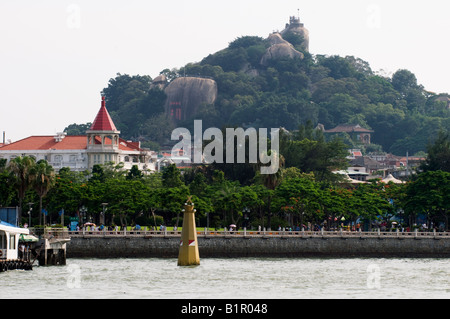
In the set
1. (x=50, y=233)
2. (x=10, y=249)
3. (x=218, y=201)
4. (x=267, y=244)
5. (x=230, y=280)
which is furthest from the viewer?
(x=218, y=201)

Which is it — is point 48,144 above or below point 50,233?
above

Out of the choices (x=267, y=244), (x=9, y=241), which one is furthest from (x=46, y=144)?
(x=9, y=241)

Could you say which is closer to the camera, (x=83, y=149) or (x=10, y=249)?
(x=10, y=249)

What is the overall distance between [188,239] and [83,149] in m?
87.4

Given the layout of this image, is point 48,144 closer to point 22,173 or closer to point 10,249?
point 22,173

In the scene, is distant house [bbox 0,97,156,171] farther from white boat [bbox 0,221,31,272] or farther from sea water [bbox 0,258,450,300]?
white boat [bbox 0,221,31,272]

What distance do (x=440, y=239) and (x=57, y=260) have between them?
1488 inches

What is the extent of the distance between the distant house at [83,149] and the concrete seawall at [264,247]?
59.9 metres

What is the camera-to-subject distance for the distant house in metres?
160

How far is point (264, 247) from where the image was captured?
10162 cm

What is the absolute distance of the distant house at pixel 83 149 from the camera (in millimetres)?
160125

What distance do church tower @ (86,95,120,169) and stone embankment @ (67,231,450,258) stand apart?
60581mm

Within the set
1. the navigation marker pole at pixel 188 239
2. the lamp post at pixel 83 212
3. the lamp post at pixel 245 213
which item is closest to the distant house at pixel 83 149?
the lamp post at pixel 83 212
